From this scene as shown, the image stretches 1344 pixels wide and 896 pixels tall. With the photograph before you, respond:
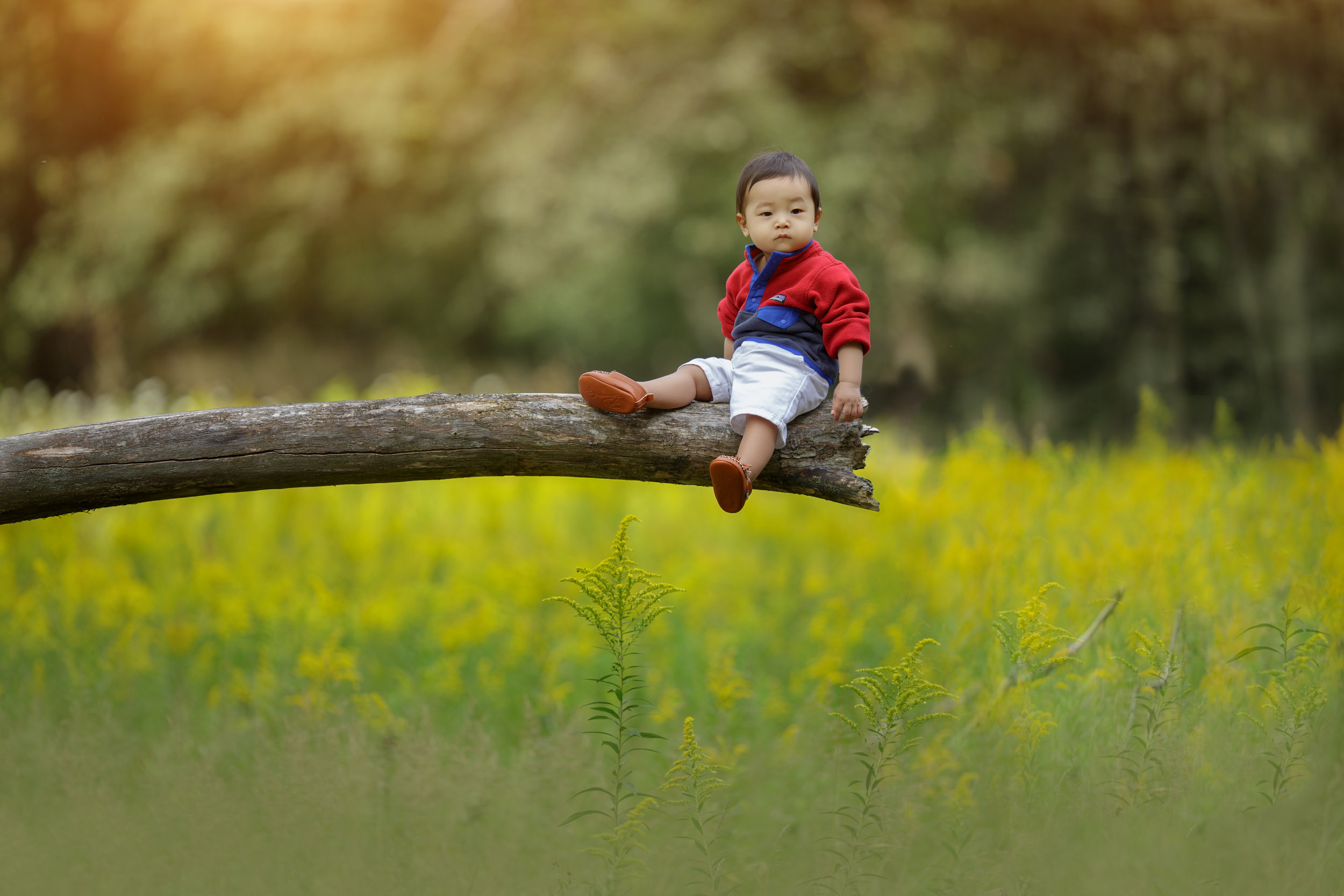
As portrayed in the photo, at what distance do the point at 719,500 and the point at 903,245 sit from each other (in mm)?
7996

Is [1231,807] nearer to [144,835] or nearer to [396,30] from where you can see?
[144,835]

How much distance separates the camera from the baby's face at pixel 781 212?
2359 mm

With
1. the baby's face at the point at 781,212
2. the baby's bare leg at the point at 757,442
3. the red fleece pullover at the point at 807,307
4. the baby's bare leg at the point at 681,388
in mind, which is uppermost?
the baby's face at the point at 781,212

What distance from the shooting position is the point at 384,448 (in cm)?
234

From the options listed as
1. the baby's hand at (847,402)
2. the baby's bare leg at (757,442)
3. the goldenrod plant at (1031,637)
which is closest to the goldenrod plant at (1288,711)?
the goldenrod plant at (1031,637)

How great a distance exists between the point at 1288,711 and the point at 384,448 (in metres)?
2.86

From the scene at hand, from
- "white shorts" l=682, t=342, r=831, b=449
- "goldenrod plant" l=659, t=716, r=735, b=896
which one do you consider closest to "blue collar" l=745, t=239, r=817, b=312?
"white shorts" l=682, t=342, r=831, b=449

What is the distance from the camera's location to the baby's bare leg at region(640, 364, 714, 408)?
239 centimetres

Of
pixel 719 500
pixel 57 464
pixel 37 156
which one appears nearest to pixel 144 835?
pixel 57 464

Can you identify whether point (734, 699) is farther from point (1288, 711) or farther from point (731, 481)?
point (1288, 711)

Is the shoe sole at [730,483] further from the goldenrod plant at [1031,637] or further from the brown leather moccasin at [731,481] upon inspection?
the goldenrod plant at [1031,637]

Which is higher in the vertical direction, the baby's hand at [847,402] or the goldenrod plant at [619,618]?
the baby's hand at [847,402]

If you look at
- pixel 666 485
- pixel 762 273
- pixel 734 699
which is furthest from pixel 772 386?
pixel 666 485

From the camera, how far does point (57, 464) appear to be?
93.8 inches
